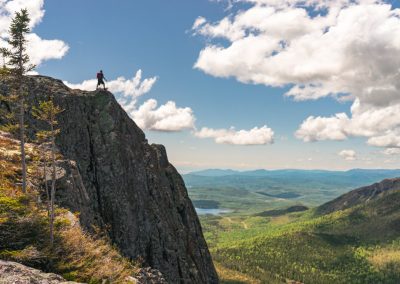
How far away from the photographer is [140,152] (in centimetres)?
7362

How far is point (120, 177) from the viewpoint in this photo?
64125 mm

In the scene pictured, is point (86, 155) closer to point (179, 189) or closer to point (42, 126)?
point (42, 126)

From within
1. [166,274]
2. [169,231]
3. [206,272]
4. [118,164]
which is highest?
[118,164]

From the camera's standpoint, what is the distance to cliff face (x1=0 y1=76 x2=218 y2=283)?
6041cm

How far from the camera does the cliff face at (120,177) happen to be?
6041 cm

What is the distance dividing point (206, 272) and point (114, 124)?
41.2 meters

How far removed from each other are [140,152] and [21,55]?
3451 cm

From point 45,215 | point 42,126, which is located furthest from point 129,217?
point 45,215

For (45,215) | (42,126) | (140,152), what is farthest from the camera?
(140,152)

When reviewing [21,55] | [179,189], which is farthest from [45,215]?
[179,189]

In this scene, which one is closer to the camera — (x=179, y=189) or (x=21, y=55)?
(x=21, y=55)

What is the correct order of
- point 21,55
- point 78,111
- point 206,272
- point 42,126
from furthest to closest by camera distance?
point 206,272
point 78,111
point 42,126
point 21,55

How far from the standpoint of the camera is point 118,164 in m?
64.8

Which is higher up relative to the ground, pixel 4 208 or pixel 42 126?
pixel 42 126
